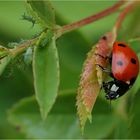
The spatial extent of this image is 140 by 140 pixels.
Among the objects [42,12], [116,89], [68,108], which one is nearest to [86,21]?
[42,12]

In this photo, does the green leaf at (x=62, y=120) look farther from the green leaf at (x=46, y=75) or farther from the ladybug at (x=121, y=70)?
the green leaf at (x=46, y=75)

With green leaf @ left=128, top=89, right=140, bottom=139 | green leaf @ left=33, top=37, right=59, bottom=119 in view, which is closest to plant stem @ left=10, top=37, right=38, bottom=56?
green leaf @ left=33, top=37, right=59, bottom=119

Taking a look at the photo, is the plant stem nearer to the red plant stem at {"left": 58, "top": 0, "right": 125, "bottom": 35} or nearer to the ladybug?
the red plant stem at {"left": 58, "top": 0, "right": 125, "bottom": 35}

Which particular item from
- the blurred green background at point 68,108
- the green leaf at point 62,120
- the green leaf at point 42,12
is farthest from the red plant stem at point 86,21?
the green leaf at point 62,120

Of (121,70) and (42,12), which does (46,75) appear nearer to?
(42,12)

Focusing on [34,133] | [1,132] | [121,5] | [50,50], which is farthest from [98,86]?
[1,132]
